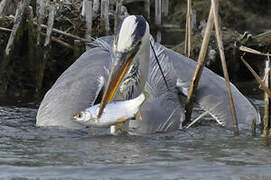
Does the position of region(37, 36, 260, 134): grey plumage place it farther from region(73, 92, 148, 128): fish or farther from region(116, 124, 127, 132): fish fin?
region(73, 92, 148, 128): fish

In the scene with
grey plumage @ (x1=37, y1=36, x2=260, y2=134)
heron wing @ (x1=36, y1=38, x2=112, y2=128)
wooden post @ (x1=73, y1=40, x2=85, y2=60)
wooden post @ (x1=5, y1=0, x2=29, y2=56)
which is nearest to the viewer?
heron wing @ (x1=36, y1=38, x2=112, y2=128)

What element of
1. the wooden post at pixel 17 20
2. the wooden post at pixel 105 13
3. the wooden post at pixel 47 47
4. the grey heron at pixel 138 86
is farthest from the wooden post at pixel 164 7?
the grey heron at pixel 138 86

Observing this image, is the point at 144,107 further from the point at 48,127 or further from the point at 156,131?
the point at 48,127

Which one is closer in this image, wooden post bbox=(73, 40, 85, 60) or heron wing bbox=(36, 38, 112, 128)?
heron wing bbox=(36, 38, 112, 128)

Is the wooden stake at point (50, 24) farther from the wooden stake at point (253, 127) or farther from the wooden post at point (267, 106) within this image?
the wooden post at point (267, 106)

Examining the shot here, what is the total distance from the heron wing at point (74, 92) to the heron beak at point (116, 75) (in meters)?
0.85

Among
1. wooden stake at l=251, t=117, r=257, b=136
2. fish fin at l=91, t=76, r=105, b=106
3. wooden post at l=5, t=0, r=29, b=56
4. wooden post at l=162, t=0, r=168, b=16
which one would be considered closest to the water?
wooden stake at l=251, t=117, r=257, b=136

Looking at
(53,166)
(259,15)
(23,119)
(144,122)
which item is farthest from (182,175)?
(259,15)

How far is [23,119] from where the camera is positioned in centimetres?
819

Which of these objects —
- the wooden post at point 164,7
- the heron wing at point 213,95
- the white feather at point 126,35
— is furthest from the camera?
the wooden post at point 164,7

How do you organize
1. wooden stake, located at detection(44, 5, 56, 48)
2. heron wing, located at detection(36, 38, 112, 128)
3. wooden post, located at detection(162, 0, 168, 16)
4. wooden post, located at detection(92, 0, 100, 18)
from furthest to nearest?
wooden post, located at detection(162, 0, 168, 16) < wooden post, located at detection(92, 0, 100, 18) < wooden stake, located at detection(44, 5, 56, 48) < heron wing, located at detection(36, 38, 112, 128)

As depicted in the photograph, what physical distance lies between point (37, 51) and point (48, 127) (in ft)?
7.50

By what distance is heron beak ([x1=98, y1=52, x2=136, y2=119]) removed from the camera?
6.40 metres

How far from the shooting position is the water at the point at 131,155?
5.66m
